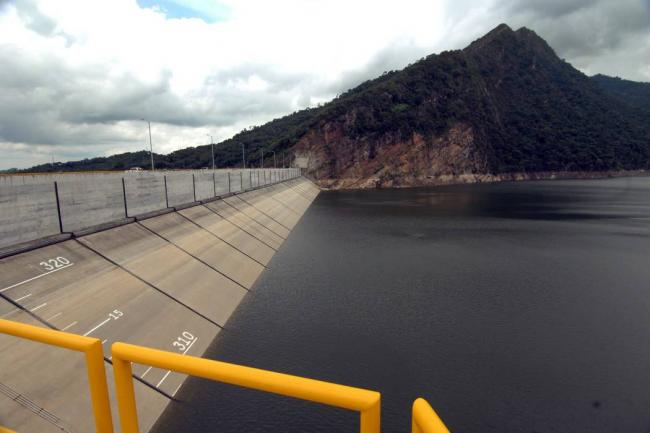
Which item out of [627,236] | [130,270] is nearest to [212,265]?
[130,270]

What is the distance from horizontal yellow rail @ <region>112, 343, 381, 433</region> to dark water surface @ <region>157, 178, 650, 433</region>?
8.27 metres

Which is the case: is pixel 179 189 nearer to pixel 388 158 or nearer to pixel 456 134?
pixel 388 158

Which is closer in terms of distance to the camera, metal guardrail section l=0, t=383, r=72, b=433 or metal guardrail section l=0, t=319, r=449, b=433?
metal guardrail section l=0, t=319, r=449, b=433

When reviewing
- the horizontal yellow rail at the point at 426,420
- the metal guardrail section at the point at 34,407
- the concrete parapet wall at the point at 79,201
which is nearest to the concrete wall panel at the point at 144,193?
the concrete parapet wall at the point at 79,201

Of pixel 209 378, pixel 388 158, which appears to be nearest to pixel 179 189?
pixel 209 378

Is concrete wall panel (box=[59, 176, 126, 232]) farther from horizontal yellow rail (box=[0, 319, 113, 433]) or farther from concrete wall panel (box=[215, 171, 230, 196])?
concrete wall panel (box=[215, 171, 230, 196])

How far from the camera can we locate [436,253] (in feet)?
101

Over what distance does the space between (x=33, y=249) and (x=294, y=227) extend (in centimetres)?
3279

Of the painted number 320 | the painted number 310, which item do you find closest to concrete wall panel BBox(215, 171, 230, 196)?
the painted number 320

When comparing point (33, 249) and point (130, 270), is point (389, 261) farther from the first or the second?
point (33, 249)

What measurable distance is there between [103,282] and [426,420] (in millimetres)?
15566

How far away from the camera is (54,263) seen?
46.1 feet

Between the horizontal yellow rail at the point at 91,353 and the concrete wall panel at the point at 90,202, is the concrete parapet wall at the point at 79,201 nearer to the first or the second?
the concrete wall panel at the point at 90,202

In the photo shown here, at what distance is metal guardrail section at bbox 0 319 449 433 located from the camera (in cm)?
235
